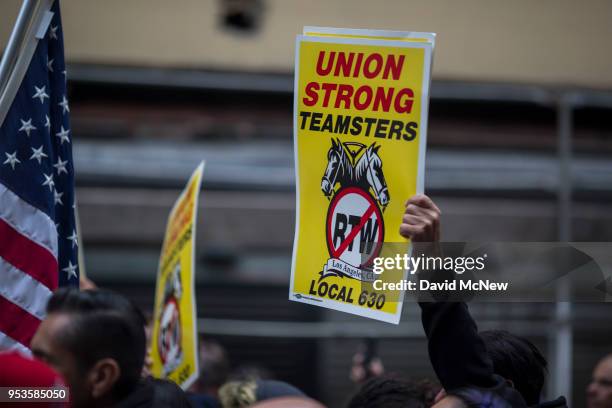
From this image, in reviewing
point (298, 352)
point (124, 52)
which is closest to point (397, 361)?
point (298, 352)

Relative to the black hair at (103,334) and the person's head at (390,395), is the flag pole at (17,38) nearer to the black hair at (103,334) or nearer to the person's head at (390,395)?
the black hair at (103,334)

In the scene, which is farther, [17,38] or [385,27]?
[385,27]

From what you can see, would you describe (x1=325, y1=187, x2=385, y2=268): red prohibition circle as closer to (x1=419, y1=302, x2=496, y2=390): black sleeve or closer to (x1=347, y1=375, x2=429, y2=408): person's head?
(x1=419, y1=302, x2=496, y2=390): black sleeve

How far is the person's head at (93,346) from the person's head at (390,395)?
35.7 inches

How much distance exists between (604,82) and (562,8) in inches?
26.1

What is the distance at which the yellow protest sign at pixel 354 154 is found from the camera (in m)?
2.82

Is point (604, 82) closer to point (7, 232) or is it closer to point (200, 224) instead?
point (200, 224)

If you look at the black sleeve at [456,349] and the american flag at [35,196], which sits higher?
the american flag at [35,196]

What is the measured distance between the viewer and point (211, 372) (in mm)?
4949

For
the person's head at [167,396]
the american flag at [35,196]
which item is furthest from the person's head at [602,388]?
the american flag at [35,196]

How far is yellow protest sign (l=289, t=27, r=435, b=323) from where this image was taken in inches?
111

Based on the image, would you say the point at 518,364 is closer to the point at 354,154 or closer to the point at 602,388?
the point at 354,154

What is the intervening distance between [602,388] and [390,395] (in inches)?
53.0

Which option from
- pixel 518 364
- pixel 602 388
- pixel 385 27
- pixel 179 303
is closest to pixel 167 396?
pixel 518 364
